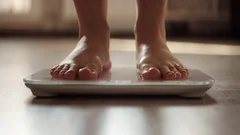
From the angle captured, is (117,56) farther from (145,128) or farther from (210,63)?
(145,128)

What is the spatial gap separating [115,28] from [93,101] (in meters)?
1.83

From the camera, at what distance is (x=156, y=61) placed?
1000mm

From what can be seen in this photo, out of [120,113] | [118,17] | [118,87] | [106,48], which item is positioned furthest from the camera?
[118,17]

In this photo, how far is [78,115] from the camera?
775mm

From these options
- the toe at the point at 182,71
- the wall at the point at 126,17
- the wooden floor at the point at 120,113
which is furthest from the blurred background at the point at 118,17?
the toe at the point at 182,71

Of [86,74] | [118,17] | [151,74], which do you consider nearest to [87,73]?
[86,74]

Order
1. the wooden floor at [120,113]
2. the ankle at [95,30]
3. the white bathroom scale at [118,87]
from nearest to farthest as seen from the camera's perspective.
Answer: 1. the wooden floor at [120,113]
2. the white bathroom scale at [118,87]
3. the ankle at [95,30]

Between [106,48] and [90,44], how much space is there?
4cm

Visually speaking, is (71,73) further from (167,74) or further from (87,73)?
(167,74)

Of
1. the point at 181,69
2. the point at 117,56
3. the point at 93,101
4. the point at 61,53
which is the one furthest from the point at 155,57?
the point at 61,53

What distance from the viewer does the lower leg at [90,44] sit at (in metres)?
0.98

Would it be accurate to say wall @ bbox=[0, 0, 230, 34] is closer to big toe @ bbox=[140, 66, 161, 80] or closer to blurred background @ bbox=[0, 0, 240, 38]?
blurred background @ bbox=[0, 0, 240, 38]

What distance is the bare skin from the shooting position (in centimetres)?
96

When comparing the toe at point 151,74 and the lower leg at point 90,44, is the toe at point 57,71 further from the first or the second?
the toe at point 151,74
